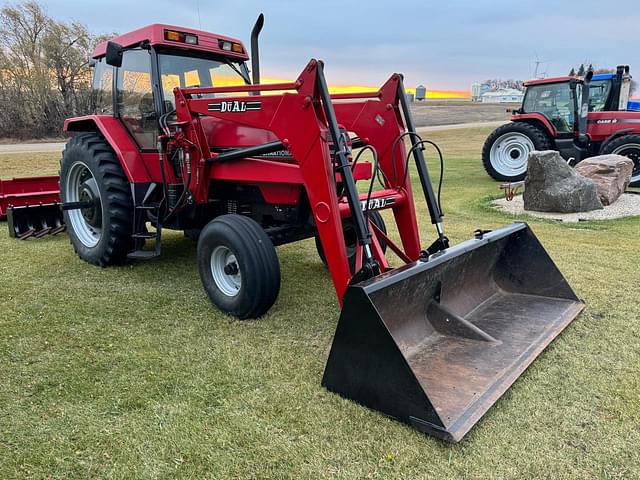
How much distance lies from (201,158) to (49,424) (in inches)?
93.2

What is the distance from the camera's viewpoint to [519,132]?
37.0 ft

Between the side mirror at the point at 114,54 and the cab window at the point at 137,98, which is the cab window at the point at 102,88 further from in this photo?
the side mirror at the point at 114,54

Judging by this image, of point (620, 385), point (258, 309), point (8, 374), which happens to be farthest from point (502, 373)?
point (8, 374)

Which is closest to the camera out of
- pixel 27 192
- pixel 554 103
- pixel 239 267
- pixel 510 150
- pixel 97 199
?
pixel 239 267

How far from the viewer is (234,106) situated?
12.4ft

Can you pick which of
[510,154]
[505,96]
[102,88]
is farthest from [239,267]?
[505,96]

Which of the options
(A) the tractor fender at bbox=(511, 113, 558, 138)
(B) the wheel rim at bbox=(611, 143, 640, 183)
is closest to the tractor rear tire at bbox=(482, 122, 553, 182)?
(A) the tractor fender at bbox=(511, 113, 558, 138)

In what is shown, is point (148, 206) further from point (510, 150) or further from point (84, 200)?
point (510, 150)

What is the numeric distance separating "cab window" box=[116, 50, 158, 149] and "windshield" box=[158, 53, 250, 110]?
0.15m

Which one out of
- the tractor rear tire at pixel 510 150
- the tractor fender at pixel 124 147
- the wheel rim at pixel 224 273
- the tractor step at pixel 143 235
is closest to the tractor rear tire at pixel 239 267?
the wheel rim at pixel 224 273

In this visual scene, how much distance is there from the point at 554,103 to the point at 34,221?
10.2m

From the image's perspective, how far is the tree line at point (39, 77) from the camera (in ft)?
67.9

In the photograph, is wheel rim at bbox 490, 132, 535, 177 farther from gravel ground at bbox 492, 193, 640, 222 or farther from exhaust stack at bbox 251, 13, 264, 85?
exhaust stack at bbox 251, 13, 264, 85

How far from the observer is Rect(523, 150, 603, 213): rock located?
25.0 feet
